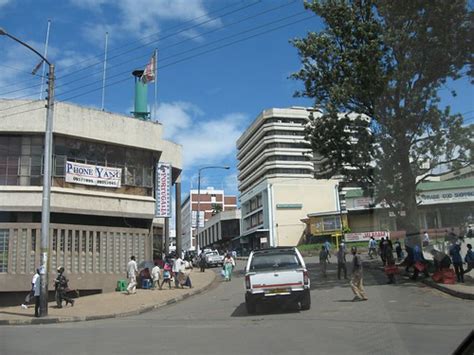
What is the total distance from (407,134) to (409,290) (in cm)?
639

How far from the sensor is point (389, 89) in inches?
827

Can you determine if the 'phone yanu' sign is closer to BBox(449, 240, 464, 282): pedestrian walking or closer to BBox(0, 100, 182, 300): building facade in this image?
BBox(0, 100, 182, 300): building facade

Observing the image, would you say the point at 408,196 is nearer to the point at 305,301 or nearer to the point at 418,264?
the point at 418,264

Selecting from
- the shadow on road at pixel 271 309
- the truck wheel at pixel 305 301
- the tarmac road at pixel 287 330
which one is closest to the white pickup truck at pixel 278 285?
the truck wheel at pixel 305 301

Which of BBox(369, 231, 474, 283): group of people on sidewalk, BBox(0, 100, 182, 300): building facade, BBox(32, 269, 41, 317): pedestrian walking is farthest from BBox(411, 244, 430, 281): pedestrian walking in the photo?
BBox(32, 269, 41, 317): pedestrian walking

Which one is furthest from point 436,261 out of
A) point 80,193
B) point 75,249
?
point 80,193

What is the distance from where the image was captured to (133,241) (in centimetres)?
2675

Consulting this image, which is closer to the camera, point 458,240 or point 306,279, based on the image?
point 306,279

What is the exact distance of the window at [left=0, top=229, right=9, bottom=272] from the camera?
889 inches

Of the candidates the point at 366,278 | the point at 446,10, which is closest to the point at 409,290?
the point at 366,278

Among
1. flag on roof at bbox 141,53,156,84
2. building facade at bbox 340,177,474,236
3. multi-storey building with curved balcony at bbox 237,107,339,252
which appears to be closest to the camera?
building facade at bbox 340,177,474,236

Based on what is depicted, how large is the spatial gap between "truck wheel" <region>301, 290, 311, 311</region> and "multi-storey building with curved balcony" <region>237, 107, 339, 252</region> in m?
52.3

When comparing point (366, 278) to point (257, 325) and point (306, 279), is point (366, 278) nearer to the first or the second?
point (306, 279)

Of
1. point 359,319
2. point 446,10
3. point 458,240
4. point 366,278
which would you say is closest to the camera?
point 359,319
